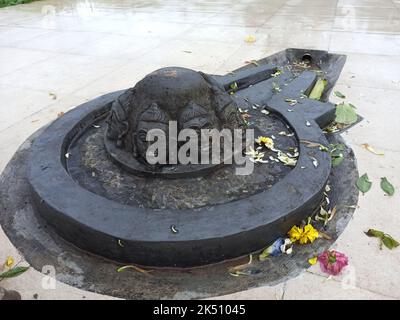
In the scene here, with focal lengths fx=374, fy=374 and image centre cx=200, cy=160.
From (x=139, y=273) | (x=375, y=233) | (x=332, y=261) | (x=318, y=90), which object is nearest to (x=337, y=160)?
(x=375, y=233)

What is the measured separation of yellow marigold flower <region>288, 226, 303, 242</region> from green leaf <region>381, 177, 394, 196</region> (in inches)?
34.2

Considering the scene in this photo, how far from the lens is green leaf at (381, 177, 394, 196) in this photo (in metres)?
2.81

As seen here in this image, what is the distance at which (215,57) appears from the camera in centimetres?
599

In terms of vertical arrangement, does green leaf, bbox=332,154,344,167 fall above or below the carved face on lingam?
below

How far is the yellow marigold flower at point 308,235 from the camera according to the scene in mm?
2406

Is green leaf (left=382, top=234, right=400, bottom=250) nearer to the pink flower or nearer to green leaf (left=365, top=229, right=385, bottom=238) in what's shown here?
green leaf (left=365, top=229, right=385, bottom=238)

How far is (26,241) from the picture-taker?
2.49 m

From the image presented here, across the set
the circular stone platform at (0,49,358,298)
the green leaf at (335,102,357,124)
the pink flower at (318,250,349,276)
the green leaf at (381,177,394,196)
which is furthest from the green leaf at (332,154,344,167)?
the pink flower at (318,250,349,276)

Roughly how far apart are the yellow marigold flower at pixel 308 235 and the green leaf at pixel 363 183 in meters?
0.68

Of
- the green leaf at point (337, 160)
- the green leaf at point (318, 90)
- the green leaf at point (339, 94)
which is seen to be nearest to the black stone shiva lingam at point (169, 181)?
the green leaf at point (337, 160)

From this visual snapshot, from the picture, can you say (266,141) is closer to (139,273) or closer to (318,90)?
(139,273)

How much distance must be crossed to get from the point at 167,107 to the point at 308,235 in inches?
51.9

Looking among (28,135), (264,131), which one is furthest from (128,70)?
(264,131)
